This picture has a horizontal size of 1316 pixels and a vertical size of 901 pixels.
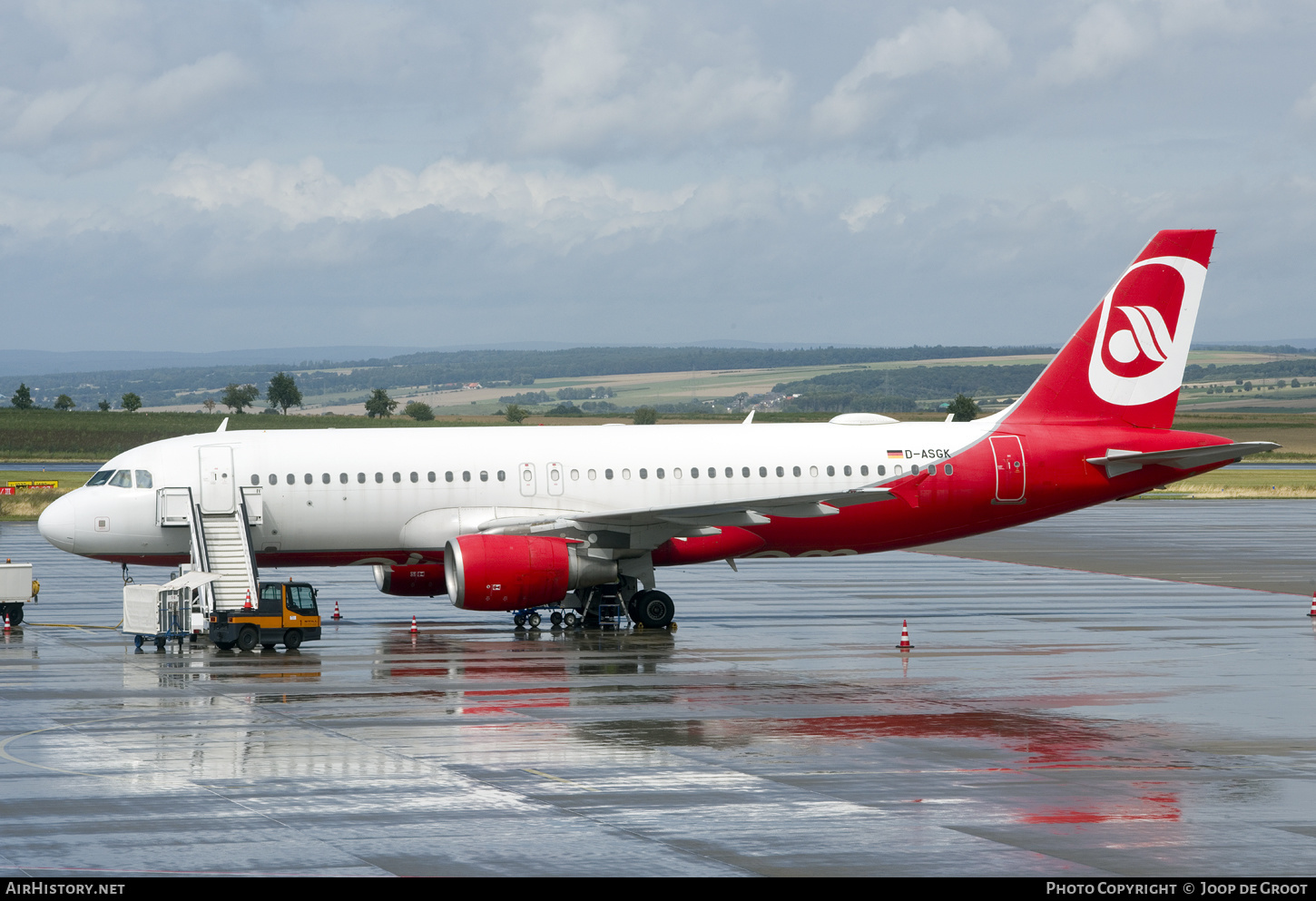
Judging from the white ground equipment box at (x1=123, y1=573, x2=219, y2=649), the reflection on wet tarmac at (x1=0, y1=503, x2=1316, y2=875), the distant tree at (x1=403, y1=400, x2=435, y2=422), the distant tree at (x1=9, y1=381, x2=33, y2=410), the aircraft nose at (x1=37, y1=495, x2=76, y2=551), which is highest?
the distant tree at (x1=9, y1=381, x2=33, y2=410)

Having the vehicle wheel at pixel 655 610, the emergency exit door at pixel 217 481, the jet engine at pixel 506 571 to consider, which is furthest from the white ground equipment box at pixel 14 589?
the vehicle wheel at pixel 655 610

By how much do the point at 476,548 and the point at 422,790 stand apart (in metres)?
13.6

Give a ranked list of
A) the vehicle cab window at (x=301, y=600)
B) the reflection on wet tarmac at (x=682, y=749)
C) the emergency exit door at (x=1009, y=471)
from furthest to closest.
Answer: the emergency exit door at (x=1009, y=471) → the vehicle cab window at (x=301, y=600) → the reflection on wet tarmac at (x=682, y=749)

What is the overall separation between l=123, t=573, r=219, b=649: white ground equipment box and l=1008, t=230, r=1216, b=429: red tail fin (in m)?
18.7

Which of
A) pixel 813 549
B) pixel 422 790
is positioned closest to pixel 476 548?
pixel 813 549

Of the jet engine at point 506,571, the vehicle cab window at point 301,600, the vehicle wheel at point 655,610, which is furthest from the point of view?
the vehicle wheel at point 655,610

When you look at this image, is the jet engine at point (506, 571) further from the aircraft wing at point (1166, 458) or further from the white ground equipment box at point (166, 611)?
the aircraft wing at point (1166, 458)

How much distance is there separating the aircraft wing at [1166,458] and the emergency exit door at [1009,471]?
66.6 inches

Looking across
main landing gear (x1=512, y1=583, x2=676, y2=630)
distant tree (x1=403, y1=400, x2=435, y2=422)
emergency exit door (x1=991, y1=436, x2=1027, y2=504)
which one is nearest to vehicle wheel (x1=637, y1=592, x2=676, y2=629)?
main landing gear (x1=512, y1=583, x2=676, y2=630)

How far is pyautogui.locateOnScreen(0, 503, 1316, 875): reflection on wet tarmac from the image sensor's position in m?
14.1

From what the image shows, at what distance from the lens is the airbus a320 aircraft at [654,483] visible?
105ft

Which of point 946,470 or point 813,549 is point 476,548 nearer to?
point 813,549

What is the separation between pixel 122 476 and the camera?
32.8m

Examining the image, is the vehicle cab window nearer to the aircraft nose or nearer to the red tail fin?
the aircraft nose
